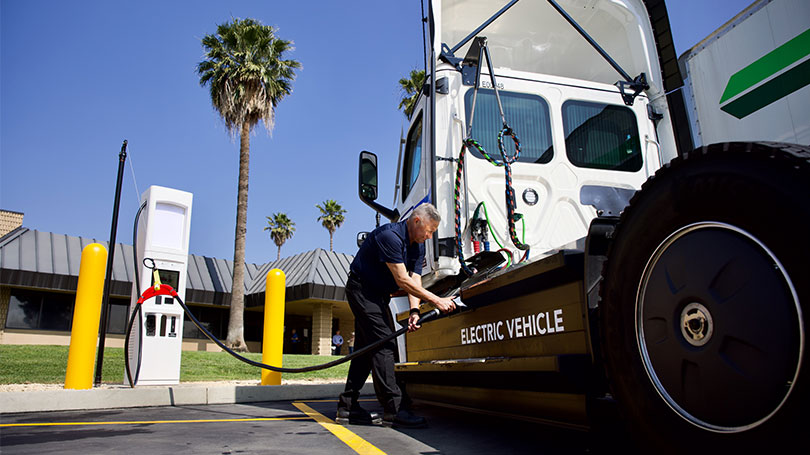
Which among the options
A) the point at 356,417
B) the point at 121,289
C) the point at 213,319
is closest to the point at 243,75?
the point at 121,289

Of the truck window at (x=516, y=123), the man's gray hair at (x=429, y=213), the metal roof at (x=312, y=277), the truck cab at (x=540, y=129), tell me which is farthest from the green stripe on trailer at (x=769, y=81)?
the metal roof at (x=312, y=277)

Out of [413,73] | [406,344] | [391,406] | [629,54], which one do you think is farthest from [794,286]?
[413,73]

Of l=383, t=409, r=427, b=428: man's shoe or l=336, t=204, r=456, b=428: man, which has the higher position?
l=336, t=204, r=456, b=428: man

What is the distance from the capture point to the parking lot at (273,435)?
306 cm

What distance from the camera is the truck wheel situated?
4.35 ft

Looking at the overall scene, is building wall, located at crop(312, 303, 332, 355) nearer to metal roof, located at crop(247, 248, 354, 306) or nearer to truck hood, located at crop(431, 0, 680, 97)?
metal roof, located at crop(247, 248, 354, 306)

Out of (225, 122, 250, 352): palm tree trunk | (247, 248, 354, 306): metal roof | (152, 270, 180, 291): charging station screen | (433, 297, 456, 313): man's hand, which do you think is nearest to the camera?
(433, 297, 456, 313): man's hand

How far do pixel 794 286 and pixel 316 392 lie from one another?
644 cm

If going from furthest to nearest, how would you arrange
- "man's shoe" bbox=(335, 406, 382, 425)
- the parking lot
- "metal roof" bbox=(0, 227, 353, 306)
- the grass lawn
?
1. "metal roof" bbox=(0, 227, 353, 306)
2. the grass lawn
3. "man's shoe" bbox=(335, 406, 382, 425)
4. the parking lot

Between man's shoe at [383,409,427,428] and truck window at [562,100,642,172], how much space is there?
2.33 metres

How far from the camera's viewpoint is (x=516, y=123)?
14.2 ft

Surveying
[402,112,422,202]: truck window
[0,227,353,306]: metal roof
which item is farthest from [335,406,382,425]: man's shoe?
[0,227,353,306]: metal roof

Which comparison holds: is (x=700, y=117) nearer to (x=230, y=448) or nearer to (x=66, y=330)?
(x=230, y=448)

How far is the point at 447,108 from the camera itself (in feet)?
14.0
